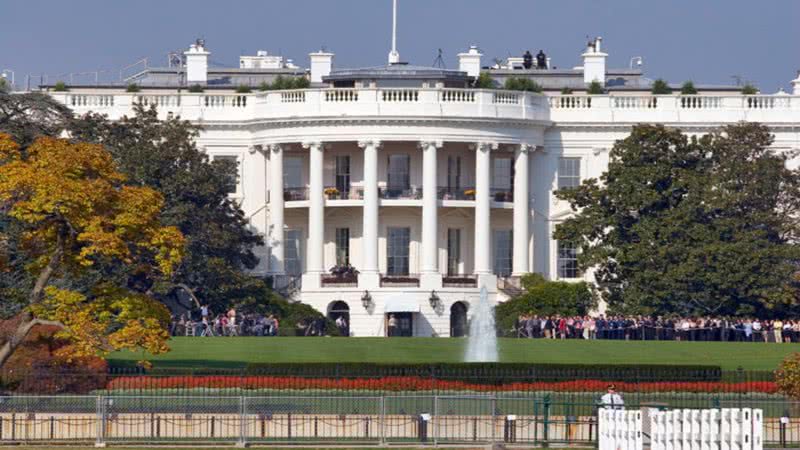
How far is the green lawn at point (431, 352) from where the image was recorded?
95.1 metres

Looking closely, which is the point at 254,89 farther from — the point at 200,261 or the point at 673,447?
the point at 673,447

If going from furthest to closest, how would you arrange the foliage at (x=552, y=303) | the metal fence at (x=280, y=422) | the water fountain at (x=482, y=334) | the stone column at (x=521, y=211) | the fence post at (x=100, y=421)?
1. the stone column at (x=521, y=211)
2. the foliage at (x=552, y=303)
3. the water fountain at (x=482, y=334)
4. the metal fence at (x=280, y=422)
5. the fence post at (x=100, y=421)

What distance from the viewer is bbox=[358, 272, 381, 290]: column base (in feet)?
424

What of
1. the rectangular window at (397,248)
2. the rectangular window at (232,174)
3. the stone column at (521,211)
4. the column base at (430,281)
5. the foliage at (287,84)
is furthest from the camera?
the foliage at (287,84)

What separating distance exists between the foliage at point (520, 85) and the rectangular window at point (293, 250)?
11.5 m

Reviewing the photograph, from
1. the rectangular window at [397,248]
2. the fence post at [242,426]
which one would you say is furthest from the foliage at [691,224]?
the fence post at [242,426]

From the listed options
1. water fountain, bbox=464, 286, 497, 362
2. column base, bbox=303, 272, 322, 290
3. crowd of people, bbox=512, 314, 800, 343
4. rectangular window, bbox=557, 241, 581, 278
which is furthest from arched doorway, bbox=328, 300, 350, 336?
crowd of people, bbox=512, 314, 800, 343

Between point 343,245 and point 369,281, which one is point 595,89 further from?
point 369,281

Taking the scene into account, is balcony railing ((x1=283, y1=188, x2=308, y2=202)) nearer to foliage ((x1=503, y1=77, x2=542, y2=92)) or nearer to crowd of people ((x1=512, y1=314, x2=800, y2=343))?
foliage ((x1=503, y1=77, x2=542, y2=92))

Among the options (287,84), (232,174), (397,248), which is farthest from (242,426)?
(287,84)

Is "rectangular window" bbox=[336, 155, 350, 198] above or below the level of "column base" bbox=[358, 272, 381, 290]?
above

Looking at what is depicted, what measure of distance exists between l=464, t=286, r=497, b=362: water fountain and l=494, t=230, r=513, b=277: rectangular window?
475 centimetres

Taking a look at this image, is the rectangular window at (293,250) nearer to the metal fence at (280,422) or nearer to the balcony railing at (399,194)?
the balcony railing at (399,194)

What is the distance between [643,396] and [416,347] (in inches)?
974
